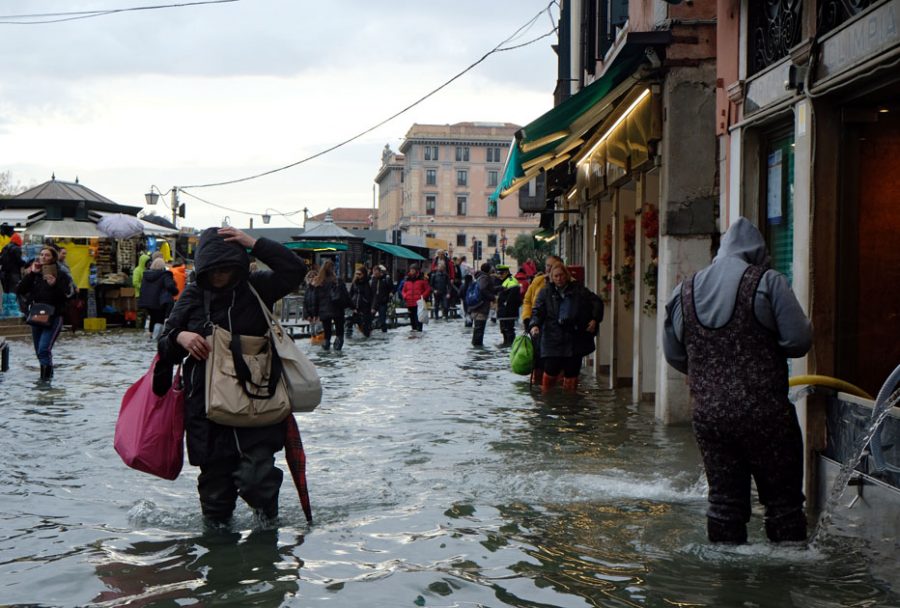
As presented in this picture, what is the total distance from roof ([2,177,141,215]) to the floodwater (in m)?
18.7

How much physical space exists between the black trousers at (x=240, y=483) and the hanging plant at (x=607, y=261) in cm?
1082

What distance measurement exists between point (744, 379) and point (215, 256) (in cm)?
275

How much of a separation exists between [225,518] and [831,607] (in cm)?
324

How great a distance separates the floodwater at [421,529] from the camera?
5418mm

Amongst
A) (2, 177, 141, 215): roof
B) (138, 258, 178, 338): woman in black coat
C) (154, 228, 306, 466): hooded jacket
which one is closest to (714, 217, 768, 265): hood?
(154, 228, 306, 466): hooded jacket

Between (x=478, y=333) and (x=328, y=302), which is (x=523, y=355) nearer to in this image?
(x=328, y=302)

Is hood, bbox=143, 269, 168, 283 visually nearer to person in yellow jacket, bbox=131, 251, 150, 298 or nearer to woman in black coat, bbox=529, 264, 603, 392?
person in yellow jacket, bbox=131, 251, 150, 298

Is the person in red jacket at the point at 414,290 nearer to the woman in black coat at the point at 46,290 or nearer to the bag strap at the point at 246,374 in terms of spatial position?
the woman in black coat at the point at 46,290

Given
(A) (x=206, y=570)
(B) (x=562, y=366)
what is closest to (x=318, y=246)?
(B) (x=562, y=366)

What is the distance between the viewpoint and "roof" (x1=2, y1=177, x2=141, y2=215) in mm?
29797

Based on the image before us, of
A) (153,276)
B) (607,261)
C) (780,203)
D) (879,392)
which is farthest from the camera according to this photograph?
(153,276)

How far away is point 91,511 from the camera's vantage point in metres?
7.41

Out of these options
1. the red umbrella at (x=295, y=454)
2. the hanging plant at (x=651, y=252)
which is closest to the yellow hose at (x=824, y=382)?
the red umbrella at (x=295, y=454)

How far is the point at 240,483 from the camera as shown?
6.32 metres
